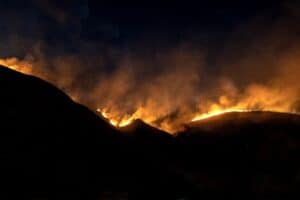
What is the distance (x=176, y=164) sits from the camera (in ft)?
216

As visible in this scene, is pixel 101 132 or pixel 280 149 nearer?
pixel 101 132

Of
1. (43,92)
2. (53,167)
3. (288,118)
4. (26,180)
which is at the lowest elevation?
(26,180)

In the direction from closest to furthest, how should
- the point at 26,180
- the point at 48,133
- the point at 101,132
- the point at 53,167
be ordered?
the point at 26,180
the point at 53,167
the point at 48,133
the point at 101,132

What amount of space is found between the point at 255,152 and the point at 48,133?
50.6m

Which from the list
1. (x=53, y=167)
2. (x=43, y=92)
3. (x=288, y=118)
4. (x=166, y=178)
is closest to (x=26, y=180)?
(x=53, y=167)

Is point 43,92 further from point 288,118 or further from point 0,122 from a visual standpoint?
point 288,118

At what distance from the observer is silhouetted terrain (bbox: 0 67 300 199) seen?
32.7 meters

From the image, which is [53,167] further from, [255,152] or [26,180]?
[255,152]

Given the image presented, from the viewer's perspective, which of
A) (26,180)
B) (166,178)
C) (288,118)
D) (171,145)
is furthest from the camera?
(288,118)

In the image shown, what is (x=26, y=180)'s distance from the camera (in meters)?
30.6

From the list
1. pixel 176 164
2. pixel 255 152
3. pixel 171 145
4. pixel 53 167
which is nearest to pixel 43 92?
pixel 53 167

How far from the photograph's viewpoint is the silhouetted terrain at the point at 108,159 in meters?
32.7

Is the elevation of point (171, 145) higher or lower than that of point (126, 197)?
higher

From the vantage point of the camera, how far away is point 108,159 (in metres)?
41.1
